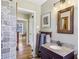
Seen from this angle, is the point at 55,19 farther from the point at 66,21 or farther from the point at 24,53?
the point at 24,53

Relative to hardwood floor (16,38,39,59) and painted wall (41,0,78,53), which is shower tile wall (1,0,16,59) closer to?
painted wall (41,0,78,53)

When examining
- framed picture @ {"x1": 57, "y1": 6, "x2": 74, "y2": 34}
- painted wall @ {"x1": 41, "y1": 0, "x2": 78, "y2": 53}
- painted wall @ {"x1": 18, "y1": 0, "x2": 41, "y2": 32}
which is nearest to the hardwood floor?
painted wall @ {"x1": 18, "y1": 0, "x2": 41, "y2": 32}

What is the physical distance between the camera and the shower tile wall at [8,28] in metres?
2.51

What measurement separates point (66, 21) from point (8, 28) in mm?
1679

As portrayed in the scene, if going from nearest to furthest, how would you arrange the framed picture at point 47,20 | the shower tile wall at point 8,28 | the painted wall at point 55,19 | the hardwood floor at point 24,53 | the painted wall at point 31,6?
the painted wall at point 55,19 → the shower tile wall at point 8,28 → the framed picture at point 47,20 → the painted wall at point 31,6 → the hardwood floor at point 24,53

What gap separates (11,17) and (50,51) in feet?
4.77

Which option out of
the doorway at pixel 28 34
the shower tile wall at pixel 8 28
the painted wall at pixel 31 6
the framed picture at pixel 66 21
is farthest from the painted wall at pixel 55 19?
the shower tile wall at pixel 8 28

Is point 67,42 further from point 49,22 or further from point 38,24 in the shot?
point 38,24

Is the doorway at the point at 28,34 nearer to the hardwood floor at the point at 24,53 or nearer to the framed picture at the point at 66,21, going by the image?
the hardwood floor at the point at 24,53

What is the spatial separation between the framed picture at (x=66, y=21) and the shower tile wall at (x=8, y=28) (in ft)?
4.68

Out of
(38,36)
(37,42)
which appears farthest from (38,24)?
(37,42)

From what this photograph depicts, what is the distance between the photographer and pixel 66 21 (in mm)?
2742

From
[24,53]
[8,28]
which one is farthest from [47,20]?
[24,53]

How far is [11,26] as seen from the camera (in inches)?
106
